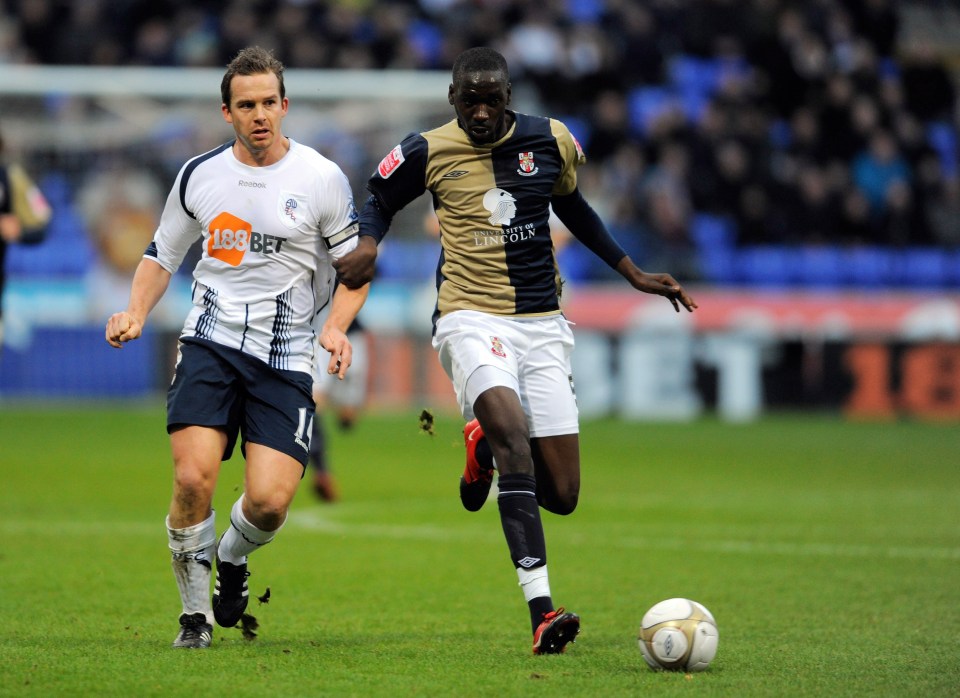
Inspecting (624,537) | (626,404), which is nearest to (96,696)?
(624,537)

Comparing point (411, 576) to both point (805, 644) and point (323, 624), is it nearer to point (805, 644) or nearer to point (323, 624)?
point (323, 624)

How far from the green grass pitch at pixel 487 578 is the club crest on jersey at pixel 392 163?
117 cm

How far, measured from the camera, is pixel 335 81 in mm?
19969

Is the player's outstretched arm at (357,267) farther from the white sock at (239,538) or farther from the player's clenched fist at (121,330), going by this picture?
the white sock at (239,538)

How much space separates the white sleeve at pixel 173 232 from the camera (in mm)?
6002

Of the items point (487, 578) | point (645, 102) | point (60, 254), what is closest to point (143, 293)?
point (487, 578)

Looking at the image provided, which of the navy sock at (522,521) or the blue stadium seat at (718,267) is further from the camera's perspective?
the blue stadium seat at (718,267)

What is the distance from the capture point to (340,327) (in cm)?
585

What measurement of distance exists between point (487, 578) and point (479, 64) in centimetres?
311

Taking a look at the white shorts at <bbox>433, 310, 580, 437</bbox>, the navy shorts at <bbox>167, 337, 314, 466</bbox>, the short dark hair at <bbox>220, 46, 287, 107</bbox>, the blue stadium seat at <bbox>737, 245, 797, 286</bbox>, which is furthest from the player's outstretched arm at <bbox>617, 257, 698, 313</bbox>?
the blue stadium seat at <bbox>737, 245, 797, 286</bbox>

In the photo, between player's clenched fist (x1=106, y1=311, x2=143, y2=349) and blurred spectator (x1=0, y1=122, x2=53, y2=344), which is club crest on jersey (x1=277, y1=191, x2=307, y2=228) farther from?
blurred spectator (x1=0, y1=122, x2=53, y2=344)

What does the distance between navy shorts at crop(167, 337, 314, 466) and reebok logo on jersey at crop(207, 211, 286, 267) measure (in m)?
0.37

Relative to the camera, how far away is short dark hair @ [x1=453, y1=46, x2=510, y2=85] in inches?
237

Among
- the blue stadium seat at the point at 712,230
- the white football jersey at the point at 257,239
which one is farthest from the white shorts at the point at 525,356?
the blue stadium seat at the point at 712,230
